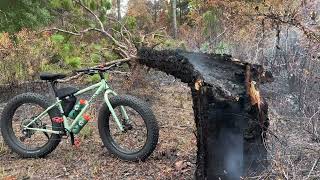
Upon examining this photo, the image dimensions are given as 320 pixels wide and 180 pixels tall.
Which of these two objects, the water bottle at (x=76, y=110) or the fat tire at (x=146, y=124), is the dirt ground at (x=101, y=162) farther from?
the water bottle at (x=76, y=110)

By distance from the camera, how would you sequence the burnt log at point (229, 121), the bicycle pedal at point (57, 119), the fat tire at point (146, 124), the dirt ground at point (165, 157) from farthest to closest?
1. the bicycle pedal at point (57, 119)
2. the fat tire at point (146, 124)
3. the dirt ground at point (165, 157)
4. the burnt log at point (229, 121)

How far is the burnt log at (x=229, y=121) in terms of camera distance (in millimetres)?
3658

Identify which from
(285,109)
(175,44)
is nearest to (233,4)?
Result: (175,44)

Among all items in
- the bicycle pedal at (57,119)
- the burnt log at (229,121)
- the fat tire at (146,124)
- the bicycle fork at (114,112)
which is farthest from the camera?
the bicycle pedal at (57,119)

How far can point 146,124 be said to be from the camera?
15.2 ft

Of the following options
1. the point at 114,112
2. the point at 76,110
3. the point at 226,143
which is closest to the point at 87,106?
the point at 76,110

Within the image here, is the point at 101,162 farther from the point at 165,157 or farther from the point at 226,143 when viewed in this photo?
the point at 226,143

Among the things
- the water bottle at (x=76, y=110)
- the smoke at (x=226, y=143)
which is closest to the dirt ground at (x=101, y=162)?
the water bottle at (x=76, y=110)

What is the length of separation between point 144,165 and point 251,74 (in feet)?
5.23

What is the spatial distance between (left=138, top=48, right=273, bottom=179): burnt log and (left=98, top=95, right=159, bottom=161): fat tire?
31.4 inches

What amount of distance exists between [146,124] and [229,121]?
117 cm

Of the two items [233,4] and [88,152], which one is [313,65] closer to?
[88,152]

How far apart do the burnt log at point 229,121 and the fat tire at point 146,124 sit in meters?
0.80

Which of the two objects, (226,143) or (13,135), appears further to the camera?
(13,135)
